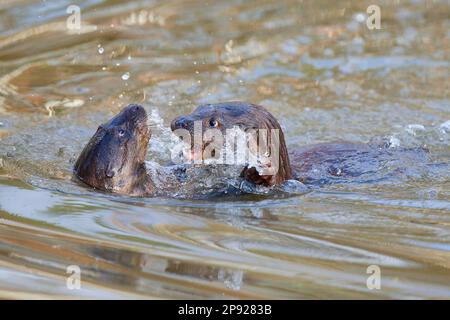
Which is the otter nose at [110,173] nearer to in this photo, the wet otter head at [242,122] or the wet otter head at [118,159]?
the wet otter head at [118,159]

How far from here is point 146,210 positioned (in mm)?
5164

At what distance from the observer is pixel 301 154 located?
6.59 m

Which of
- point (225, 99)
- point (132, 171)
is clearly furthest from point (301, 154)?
point (225, 99)

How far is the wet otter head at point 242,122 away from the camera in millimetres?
5532

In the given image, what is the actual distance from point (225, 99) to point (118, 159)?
3112 mm

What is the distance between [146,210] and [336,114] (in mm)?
3569

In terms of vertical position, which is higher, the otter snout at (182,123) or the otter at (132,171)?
the otter snout at (182,123)

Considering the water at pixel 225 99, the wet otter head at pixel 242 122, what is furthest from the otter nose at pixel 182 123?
the water at pixel 225 99

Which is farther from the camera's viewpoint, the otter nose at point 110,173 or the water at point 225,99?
the otter nose at point 110,173

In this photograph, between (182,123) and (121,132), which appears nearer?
(182,123)

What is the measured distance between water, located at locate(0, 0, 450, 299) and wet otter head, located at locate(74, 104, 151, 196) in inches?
6.3

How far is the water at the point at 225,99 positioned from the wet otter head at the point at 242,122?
6.4 inches

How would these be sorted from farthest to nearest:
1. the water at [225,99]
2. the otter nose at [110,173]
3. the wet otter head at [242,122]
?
1. the otter nose at [110,173]
2. the wet otter head at [242,122]
3. the water at [225,99]

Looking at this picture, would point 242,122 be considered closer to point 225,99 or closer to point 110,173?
point 110,173
